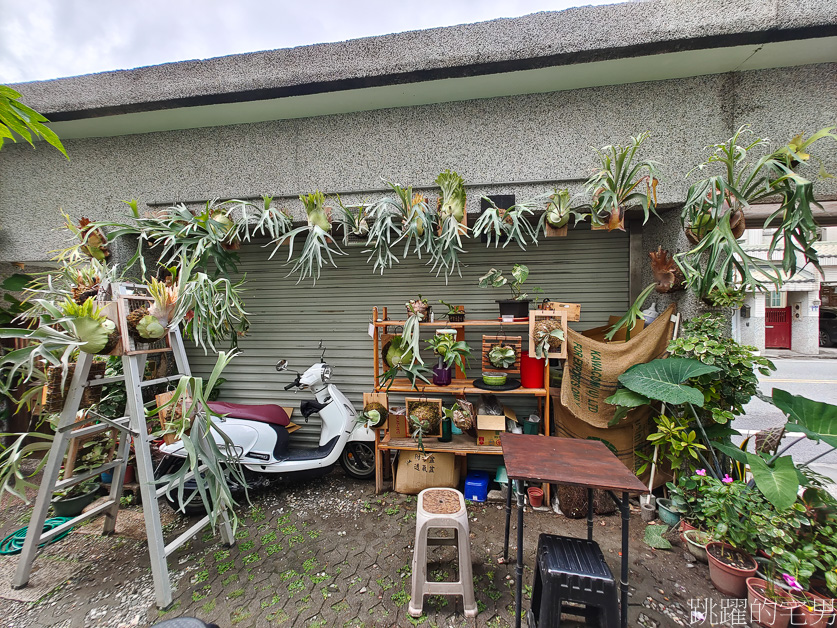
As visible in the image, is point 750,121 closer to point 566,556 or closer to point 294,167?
point 566,556

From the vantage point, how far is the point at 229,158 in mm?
3297

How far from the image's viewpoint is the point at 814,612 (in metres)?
1.75

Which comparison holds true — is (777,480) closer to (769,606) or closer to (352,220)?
(769,606)

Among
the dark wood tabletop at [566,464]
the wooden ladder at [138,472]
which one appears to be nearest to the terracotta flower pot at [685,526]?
the dark wood tabletop at [566,464]

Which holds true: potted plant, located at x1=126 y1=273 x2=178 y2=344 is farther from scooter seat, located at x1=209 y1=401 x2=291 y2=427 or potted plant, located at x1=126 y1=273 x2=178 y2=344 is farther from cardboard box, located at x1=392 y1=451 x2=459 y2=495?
cardboard box, located at x1=392 y1=451 x2=459 y2=495

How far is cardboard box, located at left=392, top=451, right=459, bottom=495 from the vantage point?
3.02 metres

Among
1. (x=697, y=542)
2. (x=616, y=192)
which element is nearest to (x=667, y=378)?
(x=697, y=542)

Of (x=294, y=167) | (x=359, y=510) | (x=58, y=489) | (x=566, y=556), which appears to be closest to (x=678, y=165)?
(x=566, y=556)

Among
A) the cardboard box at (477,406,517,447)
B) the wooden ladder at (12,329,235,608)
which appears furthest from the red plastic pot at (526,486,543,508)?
the wooden ladder at (12,329,235,608)

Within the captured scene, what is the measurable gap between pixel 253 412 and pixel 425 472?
5.33ft

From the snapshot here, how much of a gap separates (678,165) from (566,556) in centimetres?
298

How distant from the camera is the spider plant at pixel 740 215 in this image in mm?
2109

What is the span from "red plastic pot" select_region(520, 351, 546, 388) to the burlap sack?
0.73 ft

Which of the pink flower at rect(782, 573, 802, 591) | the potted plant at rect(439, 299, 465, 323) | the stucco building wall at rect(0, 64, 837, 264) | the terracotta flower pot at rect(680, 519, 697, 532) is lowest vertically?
the terracotta flower pot at rect(680, 519, 697, 532)
